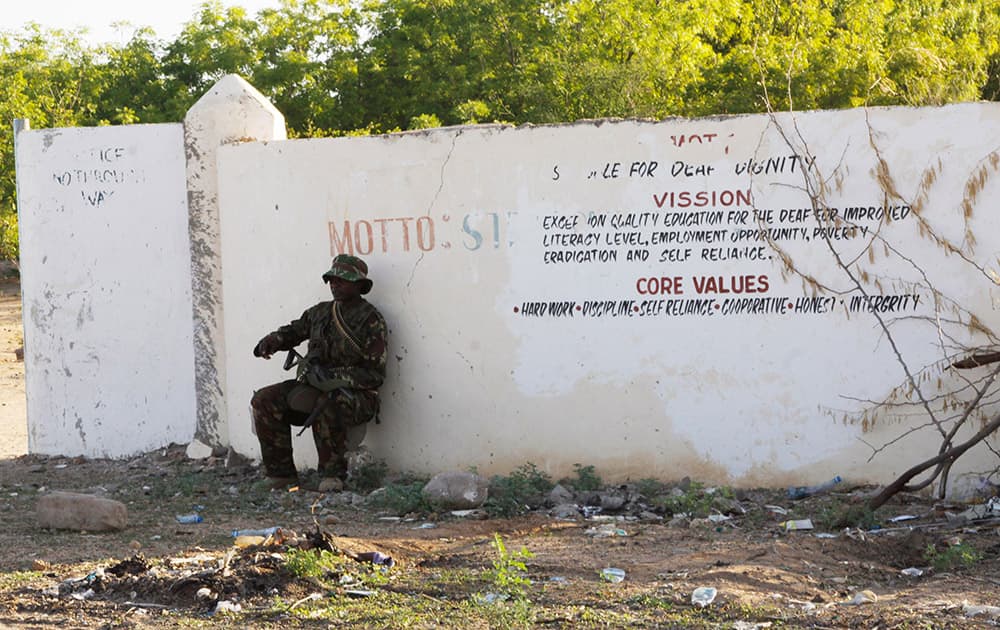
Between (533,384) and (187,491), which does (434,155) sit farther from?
(187,491)

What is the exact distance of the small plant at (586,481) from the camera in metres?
6.64

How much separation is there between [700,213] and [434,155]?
1490 millimetres

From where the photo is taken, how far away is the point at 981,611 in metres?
4.19

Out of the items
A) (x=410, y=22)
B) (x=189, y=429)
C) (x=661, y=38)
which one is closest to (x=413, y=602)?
(x=189, y=429)

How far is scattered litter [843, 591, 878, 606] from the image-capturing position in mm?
4418

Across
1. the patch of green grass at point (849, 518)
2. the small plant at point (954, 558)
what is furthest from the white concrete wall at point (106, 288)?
the small plant at point (954, 558)

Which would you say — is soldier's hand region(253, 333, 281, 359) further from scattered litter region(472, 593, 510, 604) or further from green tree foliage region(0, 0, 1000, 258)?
green tree foliage region(0, 0, 1000, 258)

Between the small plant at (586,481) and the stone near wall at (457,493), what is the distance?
1.76ft

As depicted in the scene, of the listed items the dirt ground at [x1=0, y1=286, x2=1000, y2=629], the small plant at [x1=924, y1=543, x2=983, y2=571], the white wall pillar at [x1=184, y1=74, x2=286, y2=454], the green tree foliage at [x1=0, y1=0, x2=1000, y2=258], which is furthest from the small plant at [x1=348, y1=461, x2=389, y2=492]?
the green tree foliage at [x1=0, y1=0, x2=1000, y2=258]

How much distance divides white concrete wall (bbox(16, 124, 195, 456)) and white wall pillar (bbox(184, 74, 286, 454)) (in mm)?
140

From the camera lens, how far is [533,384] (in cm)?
690

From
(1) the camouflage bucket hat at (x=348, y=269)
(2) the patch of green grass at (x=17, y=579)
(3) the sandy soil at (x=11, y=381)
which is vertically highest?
(1) the camouflage bucket hat at (x=348, y=269)

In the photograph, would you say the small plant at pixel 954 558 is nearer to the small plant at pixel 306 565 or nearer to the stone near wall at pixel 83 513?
the small plant at pixel 306 565

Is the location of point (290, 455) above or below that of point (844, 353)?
below
